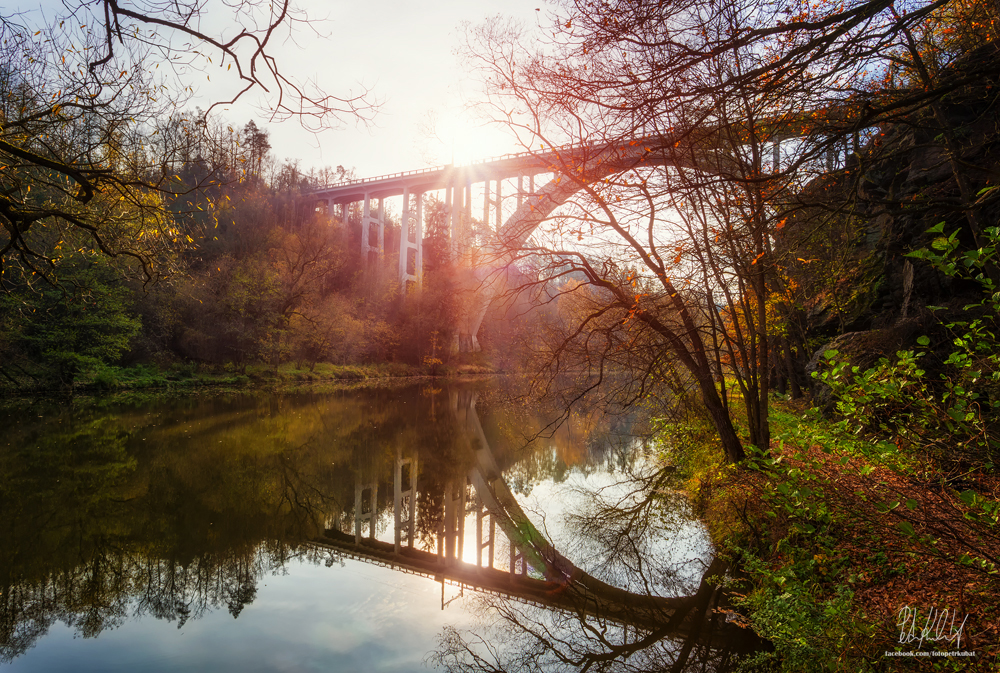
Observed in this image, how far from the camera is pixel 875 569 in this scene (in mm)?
3221

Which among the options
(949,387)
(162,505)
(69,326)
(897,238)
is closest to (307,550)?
(162,505)

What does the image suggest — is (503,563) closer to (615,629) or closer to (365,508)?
(615,629)

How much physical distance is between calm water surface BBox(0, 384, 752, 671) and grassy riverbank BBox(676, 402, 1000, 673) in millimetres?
832

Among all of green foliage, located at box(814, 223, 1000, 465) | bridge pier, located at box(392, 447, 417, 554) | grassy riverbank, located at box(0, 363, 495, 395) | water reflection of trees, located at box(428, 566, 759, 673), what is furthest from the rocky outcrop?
grassy riverbank, located at box(0, 363, 495, 395)

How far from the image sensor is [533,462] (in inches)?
408

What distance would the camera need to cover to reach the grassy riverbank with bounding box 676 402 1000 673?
2.39 metres

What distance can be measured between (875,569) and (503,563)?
11.2 ft

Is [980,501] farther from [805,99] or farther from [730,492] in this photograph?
[730,492]

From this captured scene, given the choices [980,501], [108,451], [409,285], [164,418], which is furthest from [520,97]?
[409,285]

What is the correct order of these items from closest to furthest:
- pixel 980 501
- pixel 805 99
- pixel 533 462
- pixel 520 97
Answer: pixel 980 501 → pixel 805 99 → pixel 520 97 → pixel 533 462

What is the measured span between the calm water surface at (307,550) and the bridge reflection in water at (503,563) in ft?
0.09

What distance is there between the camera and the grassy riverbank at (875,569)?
2389 mm

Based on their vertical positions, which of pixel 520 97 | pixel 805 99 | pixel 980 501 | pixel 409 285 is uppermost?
pixel 409 285

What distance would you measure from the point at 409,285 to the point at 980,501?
106 ft
